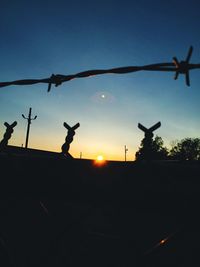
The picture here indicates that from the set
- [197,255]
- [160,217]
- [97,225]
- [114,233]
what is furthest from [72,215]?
[197,255]

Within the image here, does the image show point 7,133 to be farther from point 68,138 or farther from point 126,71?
point 126,71

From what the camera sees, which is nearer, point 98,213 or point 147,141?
point 147,141

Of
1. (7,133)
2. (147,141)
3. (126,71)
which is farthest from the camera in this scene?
(7,133)

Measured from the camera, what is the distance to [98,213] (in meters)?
2.03

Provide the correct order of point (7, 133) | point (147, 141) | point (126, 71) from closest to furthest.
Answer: point (147, 141) → point (126, 71) → point (7, 133)

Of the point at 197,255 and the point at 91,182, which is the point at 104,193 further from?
the point at 197,255

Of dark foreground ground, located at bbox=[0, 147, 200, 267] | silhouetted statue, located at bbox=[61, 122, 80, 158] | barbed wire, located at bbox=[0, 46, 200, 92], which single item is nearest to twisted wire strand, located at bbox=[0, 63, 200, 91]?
barbed wire, located at bbox=[0, 46, 200, 92]

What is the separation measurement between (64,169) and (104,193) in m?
0.42

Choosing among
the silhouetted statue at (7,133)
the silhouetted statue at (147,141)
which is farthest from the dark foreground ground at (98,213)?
the silhouetted statue at (7,133)

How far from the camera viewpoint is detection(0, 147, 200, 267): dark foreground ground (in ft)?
5.00

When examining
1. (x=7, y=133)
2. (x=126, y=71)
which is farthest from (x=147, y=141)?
(x=7, y=133)

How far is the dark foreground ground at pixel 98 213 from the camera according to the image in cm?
152

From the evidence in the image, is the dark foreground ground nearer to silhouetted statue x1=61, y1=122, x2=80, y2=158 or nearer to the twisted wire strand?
silhouetted statue x1=61, y1=122, x2=80, y2=158

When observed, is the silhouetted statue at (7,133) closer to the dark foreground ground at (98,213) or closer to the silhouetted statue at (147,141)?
the dark foreground ground at (98,213)
